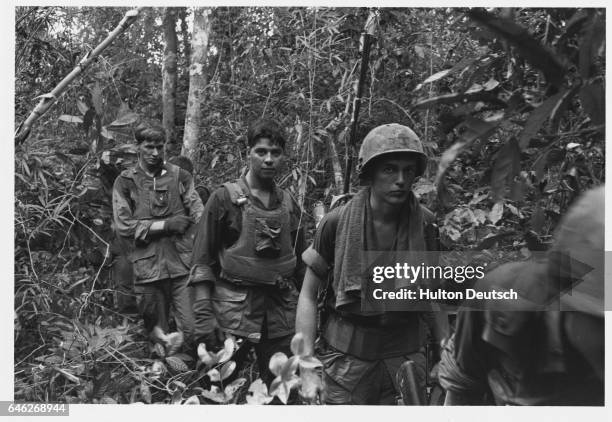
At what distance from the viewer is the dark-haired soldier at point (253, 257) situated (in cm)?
367

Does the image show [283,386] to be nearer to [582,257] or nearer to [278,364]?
[278,364]

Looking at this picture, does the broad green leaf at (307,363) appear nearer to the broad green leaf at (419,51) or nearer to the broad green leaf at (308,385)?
the broad green leaf at (308,385)

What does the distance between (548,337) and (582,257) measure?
208 mm

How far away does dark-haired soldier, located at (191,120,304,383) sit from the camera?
3.67 m

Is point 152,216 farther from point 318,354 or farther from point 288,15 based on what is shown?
point 318,354

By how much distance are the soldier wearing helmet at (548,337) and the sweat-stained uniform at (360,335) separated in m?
0.78

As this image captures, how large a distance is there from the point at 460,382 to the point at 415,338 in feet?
2.93

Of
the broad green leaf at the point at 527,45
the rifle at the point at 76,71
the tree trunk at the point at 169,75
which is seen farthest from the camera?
the tree trunk at the point at 169,75

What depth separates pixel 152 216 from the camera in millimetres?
4543

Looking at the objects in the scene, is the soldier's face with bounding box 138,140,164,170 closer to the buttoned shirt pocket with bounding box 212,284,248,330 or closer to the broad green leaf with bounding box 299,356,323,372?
the buttoned shirt pocket with bounding box 212,284,248,330

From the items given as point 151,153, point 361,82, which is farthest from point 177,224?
point 361,82

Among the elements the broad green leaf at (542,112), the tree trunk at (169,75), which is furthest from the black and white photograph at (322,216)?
the tree trunk at (169,75)

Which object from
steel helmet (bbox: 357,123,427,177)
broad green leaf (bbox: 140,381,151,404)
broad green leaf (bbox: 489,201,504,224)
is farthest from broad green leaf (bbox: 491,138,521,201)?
broad green leaf (bbox: 489,201,504,224)

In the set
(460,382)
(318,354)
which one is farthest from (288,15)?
(460,382)
